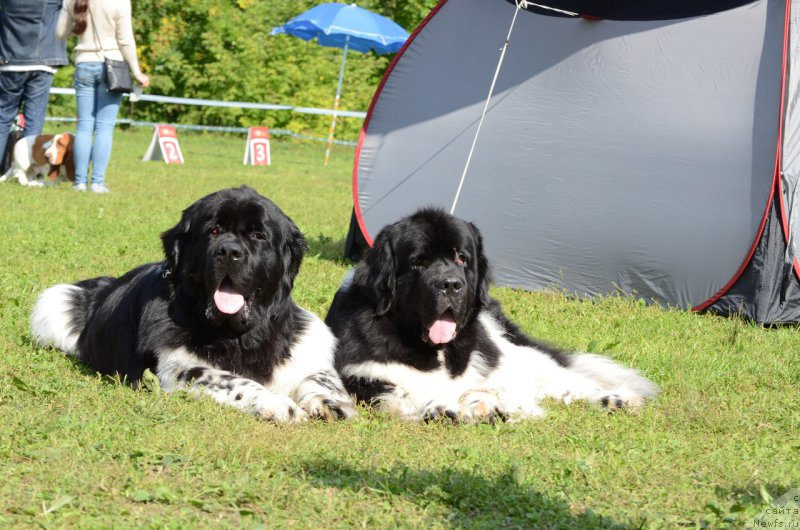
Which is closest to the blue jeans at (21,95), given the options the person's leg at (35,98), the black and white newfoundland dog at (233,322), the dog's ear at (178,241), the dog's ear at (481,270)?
the person's leg at (35,98)

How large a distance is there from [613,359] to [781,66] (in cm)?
262

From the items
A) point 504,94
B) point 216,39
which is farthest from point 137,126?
point 504,94

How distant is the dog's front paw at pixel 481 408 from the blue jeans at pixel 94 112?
829 centimetres

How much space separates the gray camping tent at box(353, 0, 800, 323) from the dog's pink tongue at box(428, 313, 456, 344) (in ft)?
10.7

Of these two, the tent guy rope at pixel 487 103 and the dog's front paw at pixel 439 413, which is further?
the tent guy rope at pixel 487 103

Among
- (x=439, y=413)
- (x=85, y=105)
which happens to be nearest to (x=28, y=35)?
(x=85, y=105)

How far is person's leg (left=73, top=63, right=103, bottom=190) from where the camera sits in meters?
11.9

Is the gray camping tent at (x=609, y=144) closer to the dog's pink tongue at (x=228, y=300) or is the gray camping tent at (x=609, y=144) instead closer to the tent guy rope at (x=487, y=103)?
the tent guy rope at (x=487, y=103)

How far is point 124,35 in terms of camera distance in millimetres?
11891

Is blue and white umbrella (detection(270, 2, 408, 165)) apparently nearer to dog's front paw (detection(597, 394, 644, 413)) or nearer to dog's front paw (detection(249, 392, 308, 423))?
dog's front paw (detection(597, 394, 644, 413))

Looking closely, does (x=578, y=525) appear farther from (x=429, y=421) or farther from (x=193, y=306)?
(x=193, y=306)

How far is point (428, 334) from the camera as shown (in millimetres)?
5098

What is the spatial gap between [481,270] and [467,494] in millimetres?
1827

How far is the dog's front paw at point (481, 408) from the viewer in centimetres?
489
